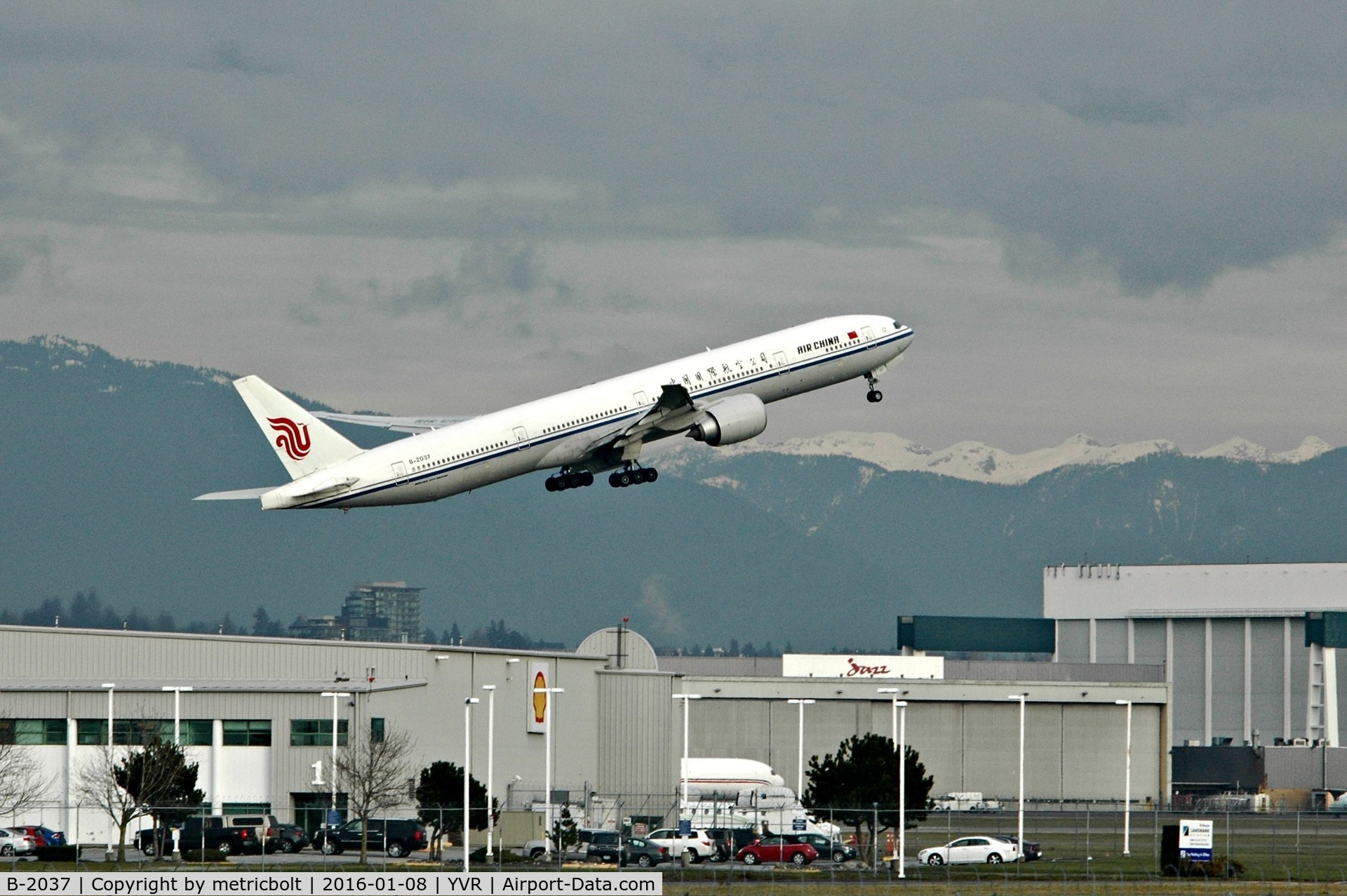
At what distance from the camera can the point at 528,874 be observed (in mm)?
56906

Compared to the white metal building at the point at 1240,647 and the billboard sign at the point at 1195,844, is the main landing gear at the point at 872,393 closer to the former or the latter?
the billboard sign at the point at 1195,844

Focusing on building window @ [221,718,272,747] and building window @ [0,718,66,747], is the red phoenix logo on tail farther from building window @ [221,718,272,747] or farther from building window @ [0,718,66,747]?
building window @ [0,718,66,747]

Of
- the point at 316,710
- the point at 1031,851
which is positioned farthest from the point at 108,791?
the point at 1031,851

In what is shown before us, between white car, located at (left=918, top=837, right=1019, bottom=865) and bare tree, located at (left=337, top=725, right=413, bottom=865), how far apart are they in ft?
72.6

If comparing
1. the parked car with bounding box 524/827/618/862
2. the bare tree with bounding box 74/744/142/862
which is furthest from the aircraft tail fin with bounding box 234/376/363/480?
the parked car with bounding box 524/827/618/862

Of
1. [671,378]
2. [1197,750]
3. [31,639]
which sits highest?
[671,378]

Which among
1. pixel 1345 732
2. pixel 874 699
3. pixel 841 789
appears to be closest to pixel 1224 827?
pixel 841 789

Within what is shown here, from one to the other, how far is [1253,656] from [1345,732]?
11.3m

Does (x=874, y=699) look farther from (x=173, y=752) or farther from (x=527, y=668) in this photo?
(x=173, y=752)

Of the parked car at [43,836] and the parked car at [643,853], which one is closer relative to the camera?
the parked car at [643,853]

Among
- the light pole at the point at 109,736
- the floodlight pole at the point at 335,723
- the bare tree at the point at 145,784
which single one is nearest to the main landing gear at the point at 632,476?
the floodlight pole at the point at 335,723

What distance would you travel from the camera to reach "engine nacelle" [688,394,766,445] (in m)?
85.1
